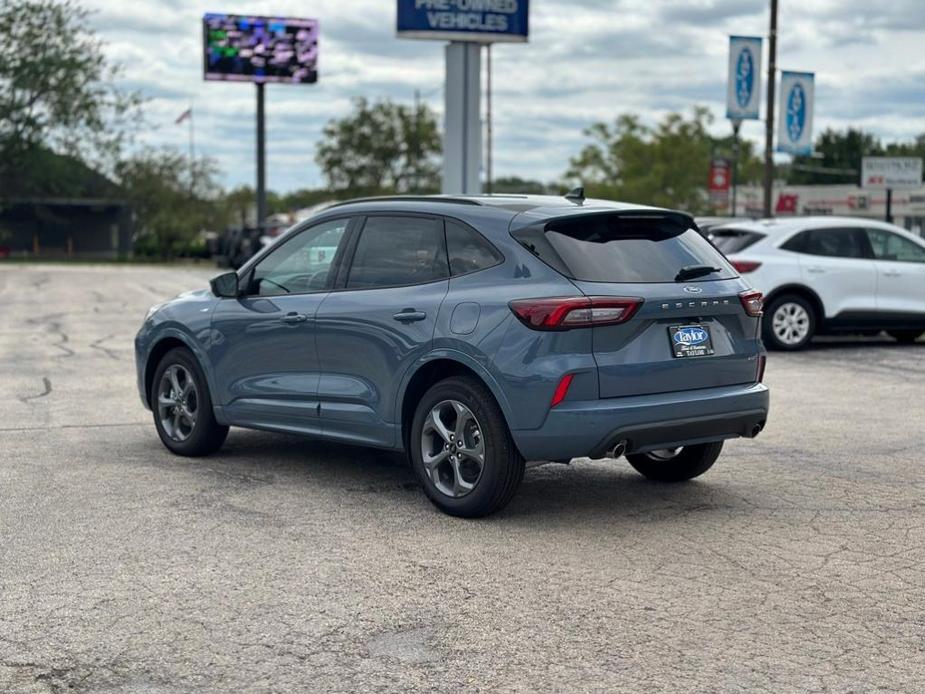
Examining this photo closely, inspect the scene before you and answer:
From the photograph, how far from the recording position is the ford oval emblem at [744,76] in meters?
29.7

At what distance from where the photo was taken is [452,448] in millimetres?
7047

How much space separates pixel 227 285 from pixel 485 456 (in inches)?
100

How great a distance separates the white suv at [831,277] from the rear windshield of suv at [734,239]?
0.02 metres

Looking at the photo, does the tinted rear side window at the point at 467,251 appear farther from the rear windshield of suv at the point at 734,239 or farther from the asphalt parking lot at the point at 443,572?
the rear windshield of suv at the point at 734,239

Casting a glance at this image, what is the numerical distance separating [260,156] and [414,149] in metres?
32.2

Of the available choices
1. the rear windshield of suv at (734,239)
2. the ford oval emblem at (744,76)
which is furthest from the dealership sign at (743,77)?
the rear windshield of suv at (734,239)

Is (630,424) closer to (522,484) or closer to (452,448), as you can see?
(452,448)

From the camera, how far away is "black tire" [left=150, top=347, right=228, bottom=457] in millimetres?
8750

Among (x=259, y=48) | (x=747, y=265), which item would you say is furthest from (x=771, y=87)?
(x=259, y=48)

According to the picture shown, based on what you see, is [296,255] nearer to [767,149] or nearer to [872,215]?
[767,149]

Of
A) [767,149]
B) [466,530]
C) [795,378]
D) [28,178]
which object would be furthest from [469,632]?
[28,178]

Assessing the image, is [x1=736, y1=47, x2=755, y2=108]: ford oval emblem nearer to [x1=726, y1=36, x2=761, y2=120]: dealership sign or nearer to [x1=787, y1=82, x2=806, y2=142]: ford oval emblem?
[x1=726, y1=36, x2=761, y2=120]: dealership sign

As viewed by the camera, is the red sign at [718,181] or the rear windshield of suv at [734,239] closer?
the rear windshield of suv at [734,239]

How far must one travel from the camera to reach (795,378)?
13.9m
